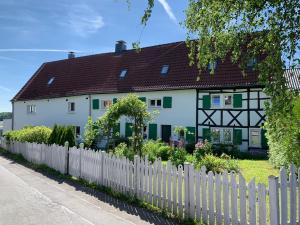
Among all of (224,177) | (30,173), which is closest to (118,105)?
(30,173)

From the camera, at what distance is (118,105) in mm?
12250

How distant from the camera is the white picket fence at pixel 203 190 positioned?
17.8 feet

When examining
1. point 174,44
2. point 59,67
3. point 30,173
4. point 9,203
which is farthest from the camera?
point 59,67

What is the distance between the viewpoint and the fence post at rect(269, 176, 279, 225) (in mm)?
5316

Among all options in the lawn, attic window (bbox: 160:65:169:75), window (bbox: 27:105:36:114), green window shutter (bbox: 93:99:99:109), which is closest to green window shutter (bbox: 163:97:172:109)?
attic window (bbox: 160:65:169:75)

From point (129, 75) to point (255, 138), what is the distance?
11474mm

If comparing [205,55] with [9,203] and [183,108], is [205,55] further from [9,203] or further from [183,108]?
[183,108]

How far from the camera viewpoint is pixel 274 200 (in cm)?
536

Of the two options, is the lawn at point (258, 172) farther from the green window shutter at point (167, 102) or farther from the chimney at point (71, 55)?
the chimney at point (71, 55)

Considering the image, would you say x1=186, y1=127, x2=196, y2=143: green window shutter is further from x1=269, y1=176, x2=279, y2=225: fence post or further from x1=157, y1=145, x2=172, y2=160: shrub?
x1=269, y1=176, x2=279, y2=225: fence post

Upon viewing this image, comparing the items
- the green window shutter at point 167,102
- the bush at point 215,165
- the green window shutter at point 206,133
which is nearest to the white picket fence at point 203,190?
the bush at point 215,165

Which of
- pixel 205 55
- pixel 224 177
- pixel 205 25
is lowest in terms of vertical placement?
pixel 224 177

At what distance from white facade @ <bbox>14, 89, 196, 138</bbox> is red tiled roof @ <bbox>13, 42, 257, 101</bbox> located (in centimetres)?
55

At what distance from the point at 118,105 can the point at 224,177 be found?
22.0 ft
